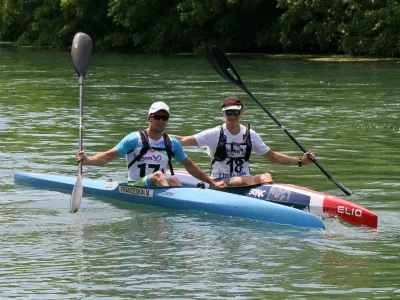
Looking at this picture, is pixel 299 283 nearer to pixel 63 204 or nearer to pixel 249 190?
pixel 249 190

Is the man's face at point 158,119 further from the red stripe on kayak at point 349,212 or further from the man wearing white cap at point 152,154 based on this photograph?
the red stripe on kayak at point 349,212

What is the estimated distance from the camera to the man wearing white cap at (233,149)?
12742 millimetres

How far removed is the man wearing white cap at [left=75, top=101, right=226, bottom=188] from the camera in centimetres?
1239

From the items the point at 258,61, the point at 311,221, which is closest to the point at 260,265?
the point at 311,221

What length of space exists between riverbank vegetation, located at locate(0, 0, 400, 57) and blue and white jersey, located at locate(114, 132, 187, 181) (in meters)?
30.2

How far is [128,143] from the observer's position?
12.5 metres

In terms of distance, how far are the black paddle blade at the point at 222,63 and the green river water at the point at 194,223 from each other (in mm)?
1383

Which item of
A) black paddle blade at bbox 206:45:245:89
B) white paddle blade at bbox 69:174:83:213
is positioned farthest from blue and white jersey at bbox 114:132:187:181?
black paddle blade at bbox 206:45:245:89

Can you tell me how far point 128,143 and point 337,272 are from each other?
146 inches

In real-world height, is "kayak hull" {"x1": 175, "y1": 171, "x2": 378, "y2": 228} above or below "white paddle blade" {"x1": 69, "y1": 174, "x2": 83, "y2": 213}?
above

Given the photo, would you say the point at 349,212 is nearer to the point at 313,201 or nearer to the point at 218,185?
the point at 313,201

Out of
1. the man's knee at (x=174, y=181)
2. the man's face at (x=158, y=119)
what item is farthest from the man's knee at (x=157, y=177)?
the man's face at (x=158, y=119)

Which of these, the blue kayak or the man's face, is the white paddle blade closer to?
the blue kayak

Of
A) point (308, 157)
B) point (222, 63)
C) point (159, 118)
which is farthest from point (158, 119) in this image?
point (222, 63)
